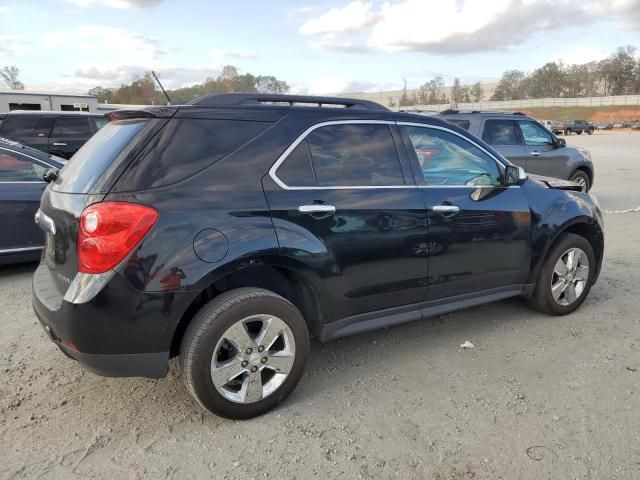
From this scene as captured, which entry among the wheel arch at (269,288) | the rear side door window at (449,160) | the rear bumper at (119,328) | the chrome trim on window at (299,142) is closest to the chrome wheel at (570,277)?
the rear side door window at (449,160)

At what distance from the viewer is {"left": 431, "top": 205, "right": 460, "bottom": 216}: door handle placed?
11.6 ft

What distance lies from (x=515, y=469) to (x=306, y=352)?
4.13 ft

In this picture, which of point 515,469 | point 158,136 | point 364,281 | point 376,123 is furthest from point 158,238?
point 515,469

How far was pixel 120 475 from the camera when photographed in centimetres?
248

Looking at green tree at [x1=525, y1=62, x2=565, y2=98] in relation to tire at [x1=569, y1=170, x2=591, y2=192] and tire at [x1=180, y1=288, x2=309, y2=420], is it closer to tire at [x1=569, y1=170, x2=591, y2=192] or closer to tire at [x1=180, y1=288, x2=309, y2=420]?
tire at [x1=569, y1=170, x2=591, y2=192]

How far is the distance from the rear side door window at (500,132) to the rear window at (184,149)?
6578mm

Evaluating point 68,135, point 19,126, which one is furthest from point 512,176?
point 19,126

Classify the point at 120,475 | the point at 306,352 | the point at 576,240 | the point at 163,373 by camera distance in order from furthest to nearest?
1. the point at 576,240
2. the point at 306,352
3. the point at 163,373
4. the point at 120,475

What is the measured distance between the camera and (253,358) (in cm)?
287

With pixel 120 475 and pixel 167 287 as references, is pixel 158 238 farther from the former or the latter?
pixel 120 475

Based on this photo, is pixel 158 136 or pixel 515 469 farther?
pixel 158 136

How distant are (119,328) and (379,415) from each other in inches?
60.8

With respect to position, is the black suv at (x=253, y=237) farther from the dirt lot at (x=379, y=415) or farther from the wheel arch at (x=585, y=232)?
the wheel arch at (x=585, y=232)

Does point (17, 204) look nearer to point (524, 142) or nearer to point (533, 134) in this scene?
point (524, 142)
